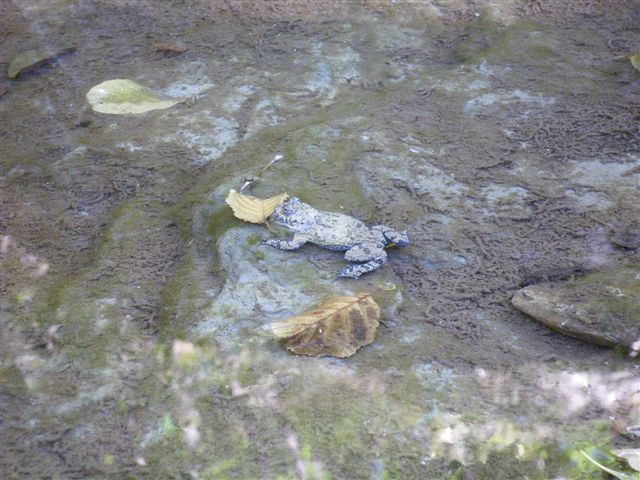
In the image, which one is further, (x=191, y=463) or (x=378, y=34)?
(x=378, y=34)

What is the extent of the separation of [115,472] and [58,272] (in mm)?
1387

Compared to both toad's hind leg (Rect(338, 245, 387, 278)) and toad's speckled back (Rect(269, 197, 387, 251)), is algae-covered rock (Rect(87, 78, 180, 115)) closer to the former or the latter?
toad's speckled back (Rect(269, 197, 387, 251))

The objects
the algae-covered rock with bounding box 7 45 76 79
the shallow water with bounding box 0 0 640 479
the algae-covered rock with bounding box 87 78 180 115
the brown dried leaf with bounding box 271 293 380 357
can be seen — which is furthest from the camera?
the algae-covered rock with bounding box 7 45 76 79

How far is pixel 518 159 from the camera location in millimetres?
4371

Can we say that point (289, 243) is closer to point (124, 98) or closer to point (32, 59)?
point (124, 98)

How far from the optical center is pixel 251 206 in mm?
3906

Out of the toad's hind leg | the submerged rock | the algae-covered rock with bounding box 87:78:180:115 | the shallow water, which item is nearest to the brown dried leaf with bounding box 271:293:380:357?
the shallow water

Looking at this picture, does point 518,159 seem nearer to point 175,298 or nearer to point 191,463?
point 175,298

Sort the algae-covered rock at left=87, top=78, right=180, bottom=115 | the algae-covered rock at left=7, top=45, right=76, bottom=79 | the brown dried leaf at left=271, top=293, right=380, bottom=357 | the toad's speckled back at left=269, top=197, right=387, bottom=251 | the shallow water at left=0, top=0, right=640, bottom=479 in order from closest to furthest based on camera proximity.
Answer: the shallow water at left=0, top=0, right=640, bottom=479, the brown dried leaf at left=271, top=293, right=380, bottom=357, the toad's speckled back at left=269, top=197, right=387, bottom=251, the algae-covered rock at left=87, top=78, right=180, bottom=115, the algae-covered rock at left=7, top=45, right=76, bottom=79

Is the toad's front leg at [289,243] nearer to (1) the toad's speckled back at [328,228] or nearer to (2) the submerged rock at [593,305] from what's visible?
(1) the toad's speckled back at [328,228]

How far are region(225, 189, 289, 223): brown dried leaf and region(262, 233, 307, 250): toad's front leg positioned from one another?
150 millimetres

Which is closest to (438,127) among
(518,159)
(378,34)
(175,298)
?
(518,159)

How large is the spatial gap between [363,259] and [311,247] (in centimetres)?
40

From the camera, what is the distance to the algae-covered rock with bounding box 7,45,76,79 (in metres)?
5.64
